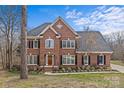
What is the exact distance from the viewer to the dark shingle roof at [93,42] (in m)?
16.2

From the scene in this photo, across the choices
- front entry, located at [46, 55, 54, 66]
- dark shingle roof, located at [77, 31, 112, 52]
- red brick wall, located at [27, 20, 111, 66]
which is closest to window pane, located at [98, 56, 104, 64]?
red brick wall, located at [27, 20, 111, 66]

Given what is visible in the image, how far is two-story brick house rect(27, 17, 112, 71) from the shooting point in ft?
51.5

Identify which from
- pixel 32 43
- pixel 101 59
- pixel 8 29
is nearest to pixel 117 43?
pixel 101 59

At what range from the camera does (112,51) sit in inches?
618

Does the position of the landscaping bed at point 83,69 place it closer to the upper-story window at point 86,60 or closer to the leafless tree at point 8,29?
the upper-story window at point 86,60

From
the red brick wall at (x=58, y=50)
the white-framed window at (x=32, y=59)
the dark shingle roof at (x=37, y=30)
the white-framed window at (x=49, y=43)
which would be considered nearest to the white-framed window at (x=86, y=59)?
the red brick wall at (x=58, y=50)

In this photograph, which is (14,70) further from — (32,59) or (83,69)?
(83,69)

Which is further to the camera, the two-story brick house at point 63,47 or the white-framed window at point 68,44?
the white-framed window at point 68,44

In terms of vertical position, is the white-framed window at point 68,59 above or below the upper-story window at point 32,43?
below

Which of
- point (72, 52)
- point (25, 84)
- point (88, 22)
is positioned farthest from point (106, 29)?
point (25, 84)

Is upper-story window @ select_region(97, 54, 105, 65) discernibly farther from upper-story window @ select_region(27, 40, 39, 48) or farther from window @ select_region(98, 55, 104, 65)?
upper-story window @ select_region(27, 40, 39, 48)

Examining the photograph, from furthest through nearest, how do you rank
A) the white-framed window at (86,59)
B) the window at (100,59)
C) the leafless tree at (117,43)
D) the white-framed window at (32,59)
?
the window at (100,59) → the white-framed window at (86,59) → the white-framed window at (32,59) → the leafless tree at (117,43)

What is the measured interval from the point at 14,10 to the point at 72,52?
4.15m
